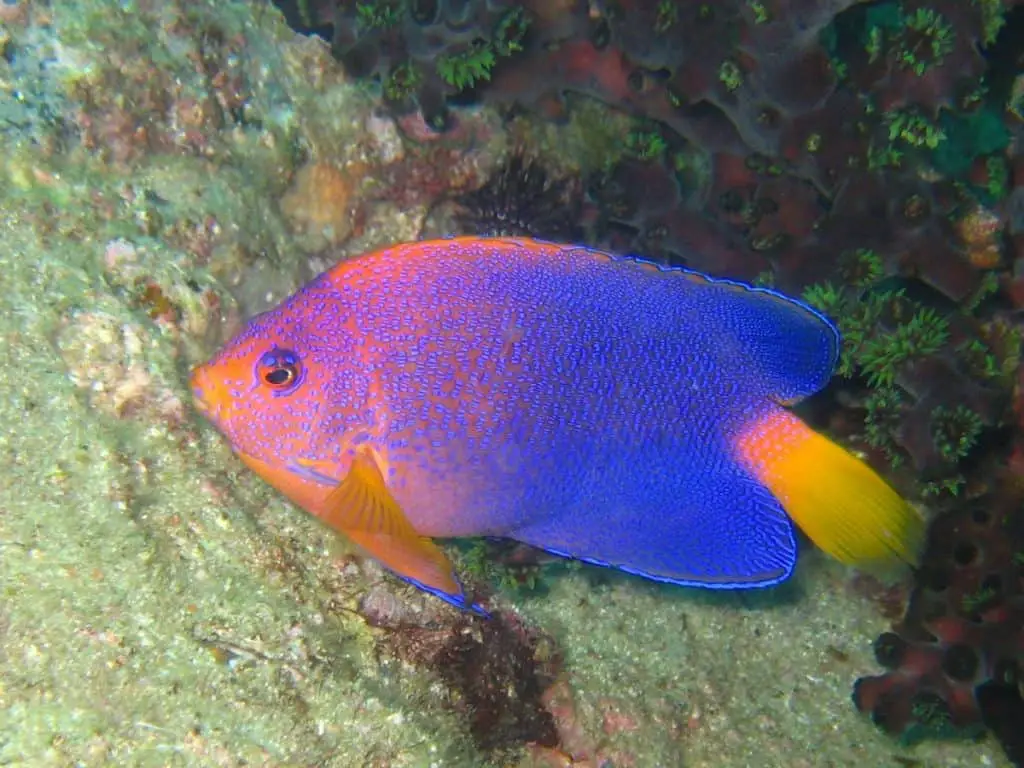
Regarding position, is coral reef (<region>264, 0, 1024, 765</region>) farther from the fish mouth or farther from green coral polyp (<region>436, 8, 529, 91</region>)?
the fish mouth

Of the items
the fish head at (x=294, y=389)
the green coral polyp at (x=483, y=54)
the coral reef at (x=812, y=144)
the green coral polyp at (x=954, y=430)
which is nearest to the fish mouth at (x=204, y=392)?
the fish head at (x=294, y=389)

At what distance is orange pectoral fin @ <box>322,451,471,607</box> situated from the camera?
2.06 meters

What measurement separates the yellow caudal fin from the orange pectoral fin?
1029 millimetres

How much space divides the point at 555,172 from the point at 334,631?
305cm

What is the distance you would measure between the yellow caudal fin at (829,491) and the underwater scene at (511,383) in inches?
0.5

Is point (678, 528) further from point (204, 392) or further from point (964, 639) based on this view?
point (964, 639)

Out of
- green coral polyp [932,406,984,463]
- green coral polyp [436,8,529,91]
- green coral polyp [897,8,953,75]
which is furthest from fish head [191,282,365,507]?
green coral polyp [897,8,953,75]

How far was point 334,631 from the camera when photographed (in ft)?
8.20

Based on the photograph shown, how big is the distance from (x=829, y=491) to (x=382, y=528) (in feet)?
4.50

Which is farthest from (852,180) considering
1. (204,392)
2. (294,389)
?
(204,392)

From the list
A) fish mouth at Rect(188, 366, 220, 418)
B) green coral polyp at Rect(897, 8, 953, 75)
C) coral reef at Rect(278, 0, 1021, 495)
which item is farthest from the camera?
coral reef at Rect(278, 0, 1021, 495)

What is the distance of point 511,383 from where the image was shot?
2148mm

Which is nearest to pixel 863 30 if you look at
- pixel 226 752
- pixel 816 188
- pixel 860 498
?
pixel 816 188

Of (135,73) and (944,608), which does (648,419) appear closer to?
(944,608)
